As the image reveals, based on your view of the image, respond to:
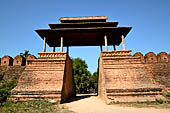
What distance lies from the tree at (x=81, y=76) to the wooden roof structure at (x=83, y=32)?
11.5m

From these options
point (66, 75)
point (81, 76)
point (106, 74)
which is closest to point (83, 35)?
point (66, 75)

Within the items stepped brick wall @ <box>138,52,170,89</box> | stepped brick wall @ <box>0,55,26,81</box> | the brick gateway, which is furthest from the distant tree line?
stepped brick wall @ <box>138,52,170,89</box>

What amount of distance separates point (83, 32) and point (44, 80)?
698 cm

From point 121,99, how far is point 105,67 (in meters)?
3.19

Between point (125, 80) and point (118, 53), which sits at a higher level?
point (118, 53)

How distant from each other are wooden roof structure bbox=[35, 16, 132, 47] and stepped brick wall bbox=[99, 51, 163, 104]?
298 cm

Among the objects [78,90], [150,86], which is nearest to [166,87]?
[150,86]

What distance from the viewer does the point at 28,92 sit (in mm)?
8516

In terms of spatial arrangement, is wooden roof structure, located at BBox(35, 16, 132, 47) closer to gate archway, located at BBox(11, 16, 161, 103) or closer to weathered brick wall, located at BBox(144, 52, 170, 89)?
gate archway, located at BBox(11, 16, 161, 103)

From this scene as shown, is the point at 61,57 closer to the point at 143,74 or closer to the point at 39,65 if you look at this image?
the point at 39,65

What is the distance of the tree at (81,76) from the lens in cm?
2623

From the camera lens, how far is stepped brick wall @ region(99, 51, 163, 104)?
842 centimetres

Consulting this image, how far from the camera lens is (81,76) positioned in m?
27.0

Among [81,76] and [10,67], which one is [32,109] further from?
[81,76]
